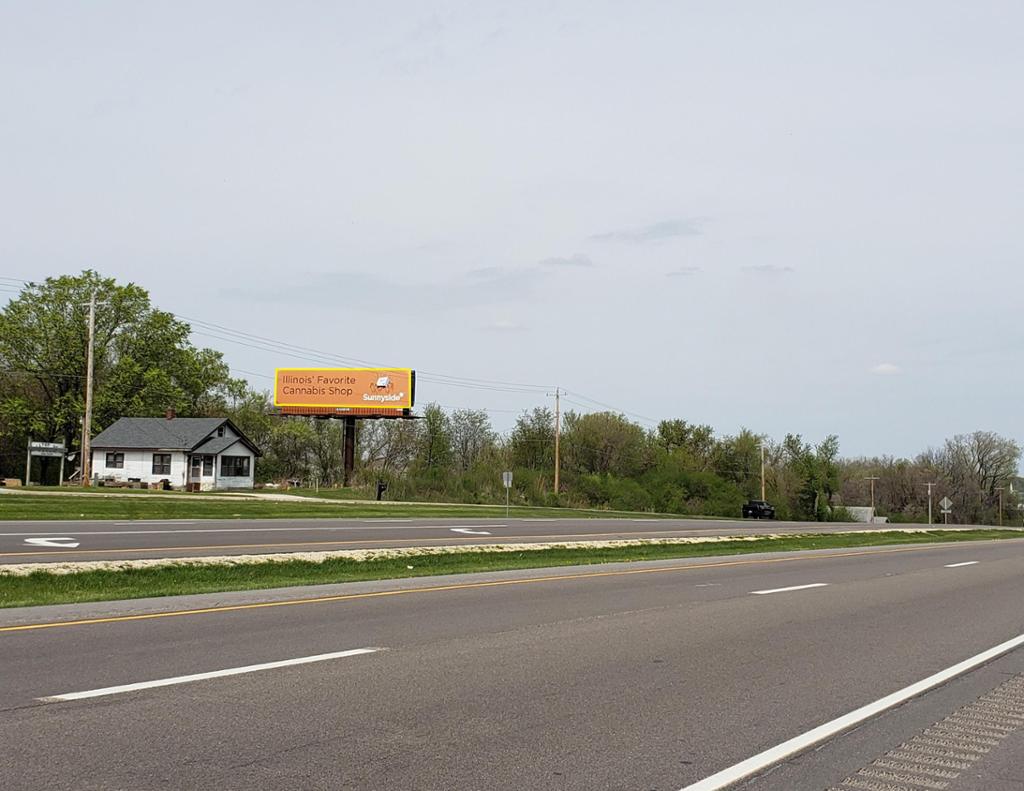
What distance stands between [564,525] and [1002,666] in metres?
29.9

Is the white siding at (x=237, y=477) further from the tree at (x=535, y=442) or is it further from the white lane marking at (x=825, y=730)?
the white lane marking at (x=825, y=730)

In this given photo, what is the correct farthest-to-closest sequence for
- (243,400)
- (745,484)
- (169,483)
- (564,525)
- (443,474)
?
(745,484) → (243,400) → (443,474) → (169,483) → (564,525)

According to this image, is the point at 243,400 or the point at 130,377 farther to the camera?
the point at 243,400

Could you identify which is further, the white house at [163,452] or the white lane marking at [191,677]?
the white house at [163,452]

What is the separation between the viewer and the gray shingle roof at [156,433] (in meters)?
68.2

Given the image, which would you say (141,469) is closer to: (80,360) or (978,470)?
(80,360)

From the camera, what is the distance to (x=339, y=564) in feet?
64.6

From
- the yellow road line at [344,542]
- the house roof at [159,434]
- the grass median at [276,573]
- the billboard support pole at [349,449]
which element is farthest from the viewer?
the billboard support pole at [349,449]

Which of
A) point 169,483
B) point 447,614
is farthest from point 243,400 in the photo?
point 447,614

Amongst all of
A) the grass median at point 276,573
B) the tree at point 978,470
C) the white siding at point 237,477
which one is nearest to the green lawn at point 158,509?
the grass median at point 276,573

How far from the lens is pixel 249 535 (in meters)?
26.5

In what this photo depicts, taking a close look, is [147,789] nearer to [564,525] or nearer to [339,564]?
[339,564]

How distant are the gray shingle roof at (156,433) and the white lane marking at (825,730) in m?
63.5

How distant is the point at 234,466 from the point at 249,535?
4752 centimetres
